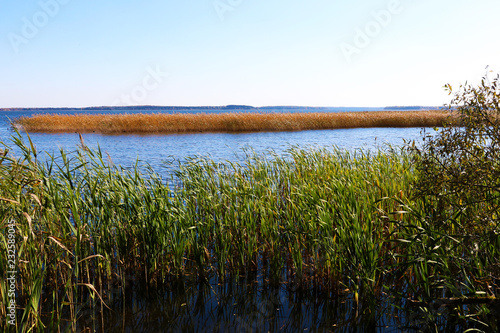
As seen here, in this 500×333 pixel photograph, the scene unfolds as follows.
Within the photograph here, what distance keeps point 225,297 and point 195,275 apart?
2.02ft

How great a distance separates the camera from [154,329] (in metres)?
4.19

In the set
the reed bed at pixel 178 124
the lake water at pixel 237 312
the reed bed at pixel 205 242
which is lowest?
the lake water at pixel 237 312

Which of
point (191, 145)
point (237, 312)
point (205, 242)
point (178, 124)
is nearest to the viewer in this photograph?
point (237, 312)

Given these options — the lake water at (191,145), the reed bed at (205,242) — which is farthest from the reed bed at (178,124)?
the reed bed at (205,242)

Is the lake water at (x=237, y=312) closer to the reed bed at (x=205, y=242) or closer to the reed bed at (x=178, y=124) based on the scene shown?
the reed bed at (x=205, y=242)

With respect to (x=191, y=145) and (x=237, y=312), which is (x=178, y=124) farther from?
(x=237, y=312)

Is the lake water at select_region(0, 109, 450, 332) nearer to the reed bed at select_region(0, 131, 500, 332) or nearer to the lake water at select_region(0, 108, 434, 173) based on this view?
the reed bed at select_region(0, 131, 500, 332)

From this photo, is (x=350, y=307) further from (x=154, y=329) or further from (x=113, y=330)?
(x=113, y=330)

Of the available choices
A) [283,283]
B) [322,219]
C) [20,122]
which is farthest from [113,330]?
[20,122]

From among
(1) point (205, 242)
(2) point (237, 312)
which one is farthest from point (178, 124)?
(2) point (237, 312)

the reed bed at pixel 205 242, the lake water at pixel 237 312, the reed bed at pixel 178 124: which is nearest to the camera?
the reed bed at pixel 205 242

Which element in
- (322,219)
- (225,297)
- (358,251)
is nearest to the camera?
(358,251)

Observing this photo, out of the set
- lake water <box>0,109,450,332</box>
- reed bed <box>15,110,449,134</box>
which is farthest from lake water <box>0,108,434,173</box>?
lake water <box>0,109,450,332</box>

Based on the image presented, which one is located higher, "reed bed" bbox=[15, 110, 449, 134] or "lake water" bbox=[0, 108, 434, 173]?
"reed bed" bbox=[15, 110, 449, 134]
